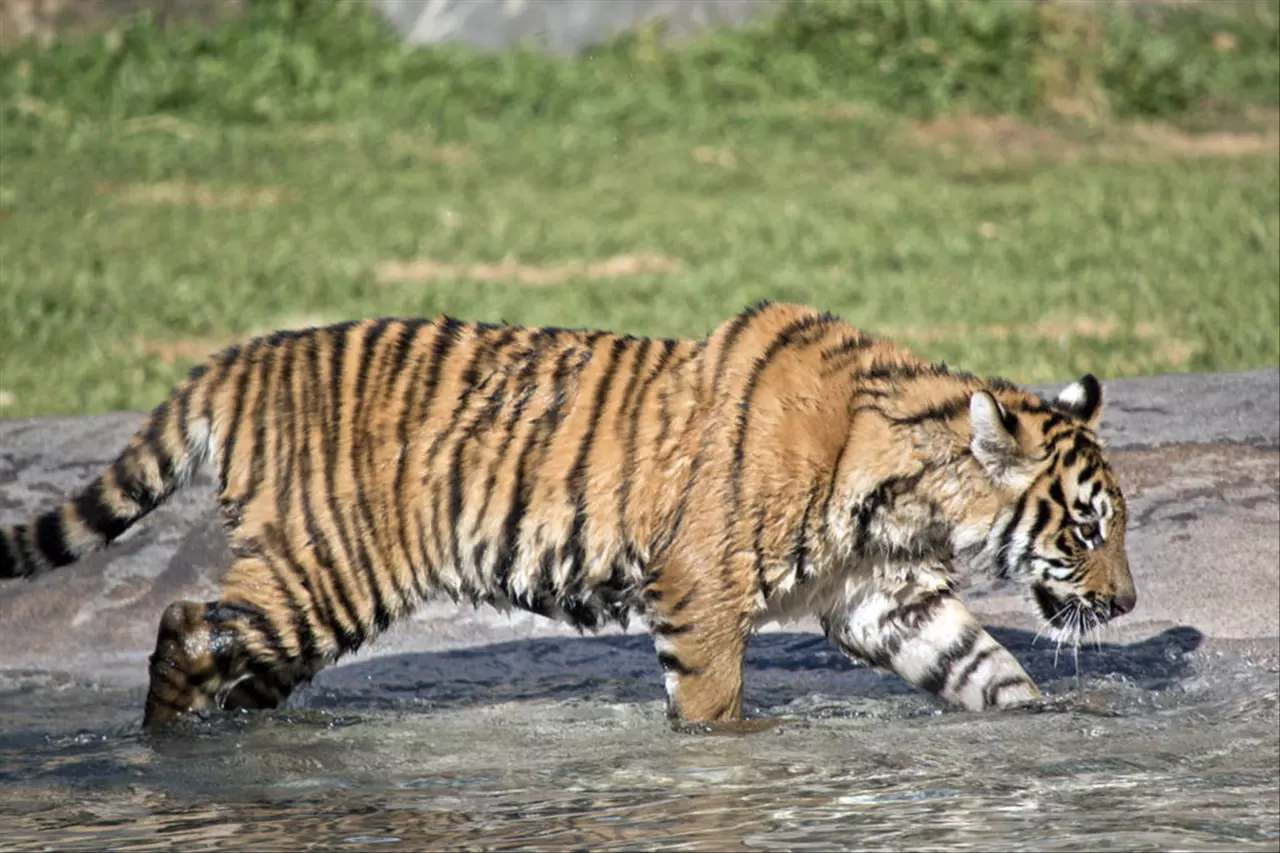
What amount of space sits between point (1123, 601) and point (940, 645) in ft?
1.52

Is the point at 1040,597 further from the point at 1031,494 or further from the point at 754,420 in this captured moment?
the point at 754,420

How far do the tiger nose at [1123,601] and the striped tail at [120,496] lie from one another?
7.38ft

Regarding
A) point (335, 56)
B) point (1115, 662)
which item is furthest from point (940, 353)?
point (335, 56)

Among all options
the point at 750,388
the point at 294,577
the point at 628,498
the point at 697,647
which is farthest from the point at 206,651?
the point at 750,388

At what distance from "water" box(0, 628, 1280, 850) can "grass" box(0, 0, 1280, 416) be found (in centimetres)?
255

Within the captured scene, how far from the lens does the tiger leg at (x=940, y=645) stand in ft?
15.8

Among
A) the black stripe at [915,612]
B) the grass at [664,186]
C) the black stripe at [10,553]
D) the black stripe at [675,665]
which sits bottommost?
the black stripe at [675,665]

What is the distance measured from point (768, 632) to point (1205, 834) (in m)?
2.30

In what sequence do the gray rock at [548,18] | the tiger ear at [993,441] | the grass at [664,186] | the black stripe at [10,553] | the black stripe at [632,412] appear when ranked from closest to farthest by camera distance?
1. the tiger ear at [993,441]
2. the black stripe at [632,412]
3. the black stripe at [10,553]
4. the grass at [664,186]
5. the gray rock at [548,18]

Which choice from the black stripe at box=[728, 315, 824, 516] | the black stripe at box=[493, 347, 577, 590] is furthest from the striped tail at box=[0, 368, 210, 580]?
the black stripe at box=[728, 315, 824, 516]

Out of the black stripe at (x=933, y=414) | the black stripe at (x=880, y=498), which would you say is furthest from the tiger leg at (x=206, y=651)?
the black stripe at (x=933, y=414)

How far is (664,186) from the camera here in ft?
38.7

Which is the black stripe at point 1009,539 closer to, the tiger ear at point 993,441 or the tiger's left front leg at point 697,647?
the tiger ear at point 993,441

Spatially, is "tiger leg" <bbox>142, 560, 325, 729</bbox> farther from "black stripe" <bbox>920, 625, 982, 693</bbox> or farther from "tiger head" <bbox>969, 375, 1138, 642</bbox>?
"tiger head" <bbox>969, 375, 1138, 642</bbox>
